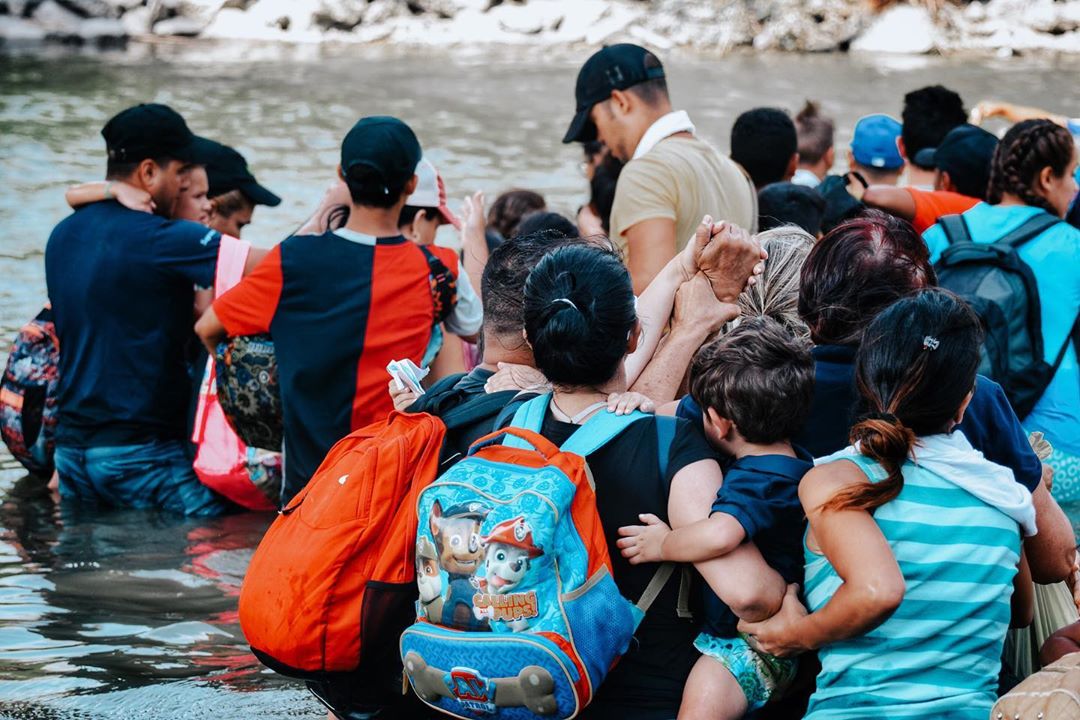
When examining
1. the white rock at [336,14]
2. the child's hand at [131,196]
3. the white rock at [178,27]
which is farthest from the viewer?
the white rock at [336,14]

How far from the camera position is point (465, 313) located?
5066mm

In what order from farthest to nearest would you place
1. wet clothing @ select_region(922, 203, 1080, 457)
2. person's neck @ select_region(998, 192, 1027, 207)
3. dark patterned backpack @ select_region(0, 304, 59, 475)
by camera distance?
dark patterned backpack @ select_region(0, 304, 59, 475) → person's neck @ select_region(998, 192, 1027, 207) → wet clothing @ select_region(922, 203, 1080, 457)

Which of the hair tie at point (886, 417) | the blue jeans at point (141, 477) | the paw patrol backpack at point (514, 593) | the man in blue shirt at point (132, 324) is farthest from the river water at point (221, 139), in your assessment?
the hair tie at point (886, 417)

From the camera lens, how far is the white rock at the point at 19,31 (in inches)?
1029

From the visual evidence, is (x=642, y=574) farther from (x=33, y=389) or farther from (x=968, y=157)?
(x=968, y=157)

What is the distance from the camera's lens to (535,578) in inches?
100

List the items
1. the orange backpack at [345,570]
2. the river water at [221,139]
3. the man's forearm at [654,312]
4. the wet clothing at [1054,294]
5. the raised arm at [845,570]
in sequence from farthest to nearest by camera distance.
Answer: the wet clothing at [1054,294], the river water at [221,139], the man's forearm at [654,312], the orange backpack at [345,570], the raised arm at [845,570]

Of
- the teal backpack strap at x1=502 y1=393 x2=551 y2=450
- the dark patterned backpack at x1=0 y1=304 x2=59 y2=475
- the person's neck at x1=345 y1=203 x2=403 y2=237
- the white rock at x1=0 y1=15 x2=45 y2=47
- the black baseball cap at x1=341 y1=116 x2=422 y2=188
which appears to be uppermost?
the black baseball cap at x1=341 y1=116 x2=422 y2=188

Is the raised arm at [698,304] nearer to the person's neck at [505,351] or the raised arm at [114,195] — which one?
the person's neck at [505,351]

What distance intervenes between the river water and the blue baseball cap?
3.60m

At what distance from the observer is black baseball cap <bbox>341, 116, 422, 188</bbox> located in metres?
4.52

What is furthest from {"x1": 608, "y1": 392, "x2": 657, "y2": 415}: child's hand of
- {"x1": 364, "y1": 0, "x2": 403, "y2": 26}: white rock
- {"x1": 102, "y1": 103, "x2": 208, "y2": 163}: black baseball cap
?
{"x1": 364, "y1": 0, "x2": 403, "y2": 26}: white rock

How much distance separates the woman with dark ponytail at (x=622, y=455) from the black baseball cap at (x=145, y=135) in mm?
2989

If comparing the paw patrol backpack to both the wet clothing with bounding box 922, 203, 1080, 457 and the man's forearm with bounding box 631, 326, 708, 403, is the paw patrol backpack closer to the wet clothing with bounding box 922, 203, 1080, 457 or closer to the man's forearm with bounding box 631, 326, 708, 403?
the man's forearm with bounding box 631, 326, 708, 403
